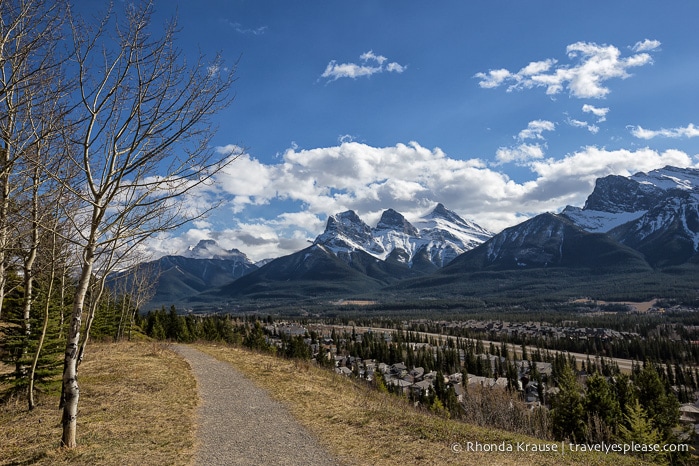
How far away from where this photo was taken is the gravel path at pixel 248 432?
8336 millimetres

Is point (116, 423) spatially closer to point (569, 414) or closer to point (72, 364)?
point (72, 364)

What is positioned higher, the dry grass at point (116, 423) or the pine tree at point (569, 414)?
the dry grass at point (116, 423)

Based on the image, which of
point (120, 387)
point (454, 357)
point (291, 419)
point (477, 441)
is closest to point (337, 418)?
point (291, 419)

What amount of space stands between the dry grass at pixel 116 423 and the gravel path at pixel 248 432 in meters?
0.43

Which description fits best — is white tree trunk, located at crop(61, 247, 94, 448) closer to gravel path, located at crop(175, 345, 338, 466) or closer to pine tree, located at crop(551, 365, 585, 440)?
gravel path, located at crop(175, 345, 338, 466)

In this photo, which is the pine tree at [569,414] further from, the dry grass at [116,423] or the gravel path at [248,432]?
the dry grass at [116,423]

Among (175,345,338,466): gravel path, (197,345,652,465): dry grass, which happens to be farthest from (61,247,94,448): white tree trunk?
(197,345,652,465): dry grass

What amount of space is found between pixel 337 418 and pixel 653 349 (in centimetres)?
12901

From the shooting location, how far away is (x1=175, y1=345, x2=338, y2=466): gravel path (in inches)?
328

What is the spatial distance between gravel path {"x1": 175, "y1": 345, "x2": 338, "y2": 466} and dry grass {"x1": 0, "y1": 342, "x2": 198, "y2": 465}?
1.41 feet

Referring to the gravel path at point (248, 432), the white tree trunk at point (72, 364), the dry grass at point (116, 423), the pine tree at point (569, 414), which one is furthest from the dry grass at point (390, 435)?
the pine tree at point (569, 414)

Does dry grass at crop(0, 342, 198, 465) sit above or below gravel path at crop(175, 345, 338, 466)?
above

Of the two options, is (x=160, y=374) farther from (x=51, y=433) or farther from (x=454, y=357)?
(x=454, y=357)

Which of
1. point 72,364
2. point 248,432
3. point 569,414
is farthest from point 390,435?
point 569,414
